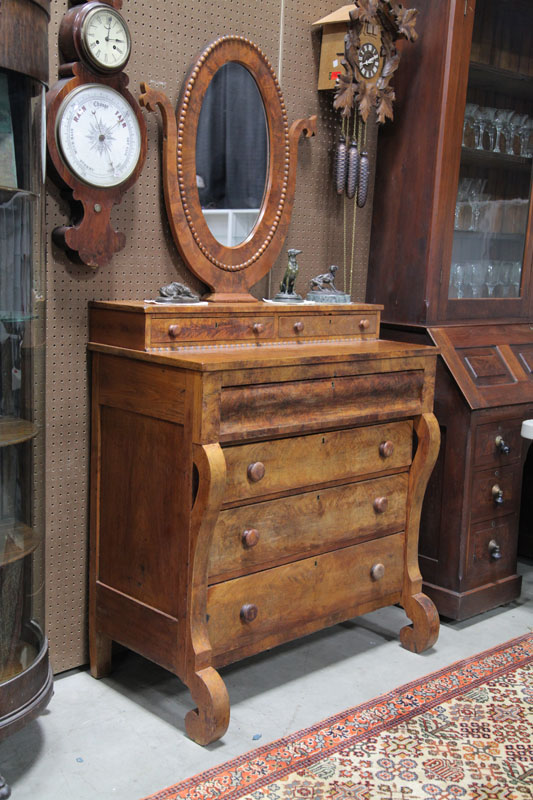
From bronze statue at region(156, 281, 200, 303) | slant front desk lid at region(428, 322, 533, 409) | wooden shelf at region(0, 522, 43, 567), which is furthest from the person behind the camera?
slant front desk lid at region(428, 322, 533, 409)

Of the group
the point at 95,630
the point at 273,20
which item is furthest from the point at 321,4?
the point at 95,630

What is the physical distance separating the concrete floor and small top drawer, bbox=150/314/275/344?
3.89 ft

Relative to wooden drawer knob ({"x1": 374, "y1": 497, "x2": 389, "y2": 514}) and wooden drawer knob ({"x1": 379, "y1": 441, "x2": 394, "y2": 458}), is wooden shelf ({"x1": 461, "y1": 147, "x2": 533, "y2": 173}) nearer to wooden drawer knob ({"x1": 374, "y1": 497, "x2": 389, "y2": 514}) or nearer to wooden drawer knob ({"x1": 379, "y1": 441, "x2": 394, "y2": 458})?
wooden drawer knob ({"x1": 379, "y1": 441, "x2": 394, "y2": 458})

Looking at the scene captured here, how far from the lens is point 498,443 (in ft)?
11.7

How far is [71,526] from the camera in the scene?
2.97 m

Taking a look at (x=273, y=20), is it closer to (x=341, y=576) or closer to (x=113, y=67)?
(x=113, y=67)

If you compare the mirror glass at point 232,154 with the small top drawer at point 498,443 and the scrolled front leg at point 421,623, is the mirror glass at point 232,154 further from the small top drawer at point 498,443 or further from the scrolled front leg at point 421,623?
the scrolled front leg at point 421,623

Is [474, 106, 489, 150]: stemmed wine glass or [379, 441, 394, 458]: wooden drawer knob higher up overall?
[474, 106, 489, 150]: stemmed wine glass

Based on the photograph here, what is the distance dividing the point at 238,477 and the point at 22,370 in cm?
71

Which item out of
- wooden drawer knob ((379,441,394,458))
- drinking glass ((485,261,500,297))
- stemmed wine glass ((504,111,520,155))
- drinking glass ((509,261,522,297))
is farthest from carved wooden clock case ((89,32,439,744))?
stemmed wine glass ((504,111,520,155))

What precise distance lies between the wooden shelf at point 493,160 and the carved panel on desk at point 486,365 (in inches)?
31.3

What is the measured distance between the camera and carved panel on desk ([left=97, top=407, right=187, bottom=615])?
263 centimetres

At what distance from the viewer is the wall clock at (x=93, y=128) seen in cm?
265

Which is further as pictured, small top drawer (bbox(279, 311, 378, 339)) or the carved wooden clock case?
small top drawer (bbox(279, 311, 378, 339))
